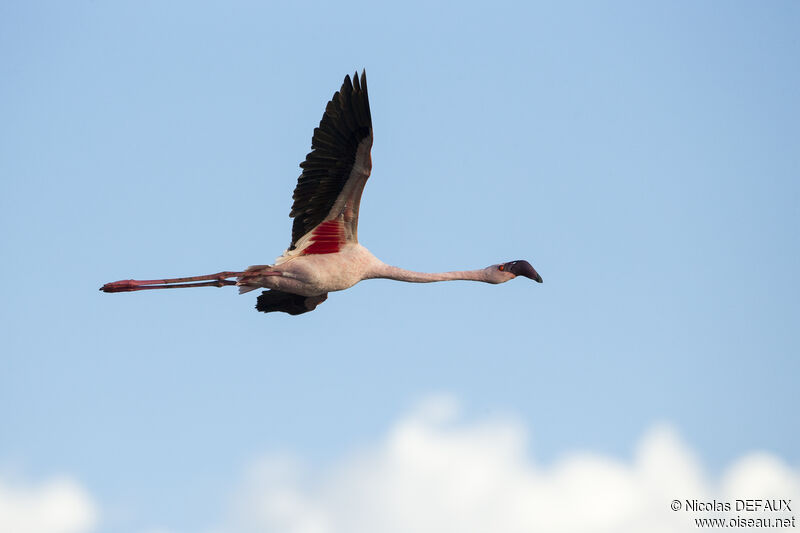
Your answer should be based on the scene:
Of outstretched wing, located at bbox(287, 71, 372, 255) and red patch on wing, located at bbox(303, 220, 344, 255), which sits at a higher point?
outstretched wing, located at bbox(287, 71, 372, 255)

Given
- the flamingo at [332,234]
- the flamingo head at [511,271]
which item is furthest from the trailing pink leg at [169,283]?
the flamingo head at [511,271]

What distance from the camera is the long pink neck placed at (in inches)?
847

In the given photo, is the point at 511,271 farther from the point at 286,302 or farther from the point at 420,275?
the point at 286,302

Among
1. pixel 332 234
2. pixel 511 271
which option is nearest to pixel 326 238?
pixel 332 234

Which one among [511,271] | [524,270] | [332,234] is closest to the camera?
[332,234]

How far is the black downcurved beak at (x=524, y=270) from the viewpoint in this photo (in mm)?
21891

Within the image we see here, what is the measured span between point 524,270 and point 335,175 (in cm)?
408

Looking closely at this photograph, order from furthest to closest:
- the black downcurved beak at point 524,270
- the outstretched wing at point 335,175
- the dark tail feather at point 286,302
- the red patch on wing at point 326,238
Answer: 1. the dark tail feather at point 286,302
2. the black downcurved beak at point 524,270
3. the red patch on wing at point 326,238
4. the outstretched wing at point 335,175

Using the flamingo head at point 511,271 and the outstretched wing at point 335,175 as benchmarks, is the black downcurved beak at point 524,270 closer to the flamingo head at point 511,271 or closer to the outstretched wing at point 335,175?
the flamingo head at point 511,271

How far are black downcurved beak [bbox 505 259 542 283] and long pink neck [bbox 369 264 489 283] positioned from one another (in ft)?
1.87

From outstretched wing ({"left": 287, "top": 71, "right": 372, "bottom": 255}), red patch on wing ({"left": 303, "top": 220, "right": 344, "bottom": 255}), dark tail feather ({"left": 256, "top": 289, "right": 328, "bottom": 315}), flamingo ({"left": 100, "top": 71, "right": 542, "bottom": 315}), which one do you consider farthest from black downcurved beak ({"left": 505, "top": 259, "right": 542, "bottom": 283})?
dark tail feather ({"left": 256, "top": 289, "right": 328, "bottom": 315})

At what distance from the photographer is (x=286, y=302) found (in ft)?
75.1

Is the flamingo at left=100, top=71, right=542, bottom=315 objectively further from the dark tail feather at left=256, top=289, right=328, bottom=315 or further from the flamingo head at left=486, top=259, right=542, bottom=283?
the dark tail feather at left=256, top=289, right=328, bottom=315

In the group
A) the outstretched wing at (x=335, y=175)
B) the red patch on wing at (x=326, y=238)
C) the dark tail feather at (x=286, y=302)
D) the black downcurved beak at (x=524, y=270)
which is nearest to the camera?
the outstretched wing at (x=335, y=175)
